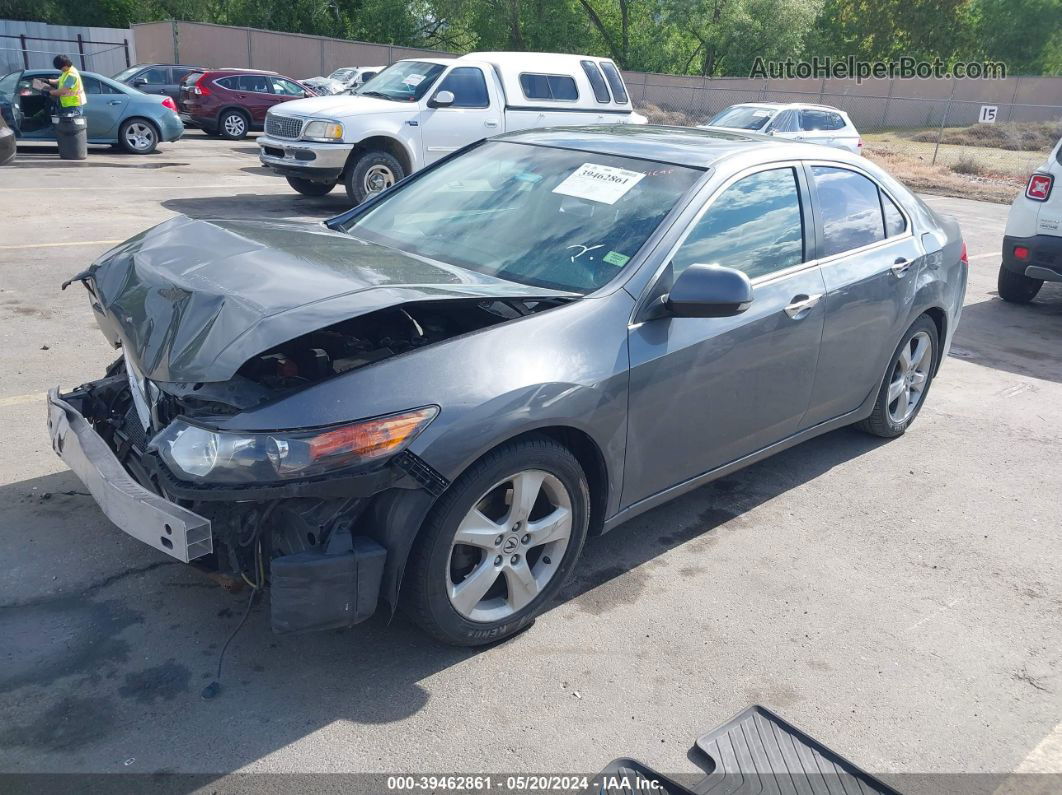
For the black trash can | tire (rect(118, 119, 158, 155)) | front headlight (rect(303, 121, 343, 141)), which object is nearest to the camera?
front headlight (rect(303, 121, 343, 141))

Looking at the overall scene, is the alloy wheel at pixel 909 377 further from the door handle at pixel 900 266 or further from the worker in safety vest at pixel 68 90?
the worker in safety vest at pixel 68 90

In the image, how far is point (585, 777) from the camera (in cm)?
278

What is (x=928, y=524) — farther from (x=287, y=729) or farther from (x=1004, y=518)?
(x=287, y=729)

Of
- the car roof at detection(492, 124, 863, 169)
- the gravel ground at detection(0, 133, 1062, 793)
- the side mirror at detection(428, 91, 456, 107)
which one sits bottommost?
the gravel ground at detection(0, 133, 1062, 793)

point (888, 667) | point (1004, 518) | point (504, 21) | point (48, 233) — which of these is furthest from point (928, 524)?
point (504, 21)

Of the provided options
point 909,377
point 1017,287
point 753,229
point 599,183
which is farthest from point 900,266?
point 1017,287

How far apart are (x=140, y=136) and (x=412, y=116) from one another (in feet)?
24.3

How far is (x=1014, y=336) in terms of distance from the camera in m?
8.27

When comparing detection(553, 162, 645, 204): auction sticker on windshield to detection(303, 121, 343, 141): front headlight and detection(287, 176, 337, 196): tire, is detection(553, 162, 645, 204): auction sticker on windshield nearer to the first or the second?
detection(303, 121, 343, 141): front headlight

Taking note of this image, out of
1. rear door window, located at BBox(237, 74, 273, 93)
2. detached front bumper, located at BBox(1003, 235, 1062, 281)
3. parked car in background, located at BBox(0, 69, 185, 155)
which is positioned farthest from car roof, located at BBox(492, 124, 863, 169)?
rear door window, located at BBox(237, 74, 273, 93)

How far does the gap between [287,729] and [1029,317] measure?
8.56m

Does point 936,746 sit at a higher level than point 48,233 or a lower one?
lower

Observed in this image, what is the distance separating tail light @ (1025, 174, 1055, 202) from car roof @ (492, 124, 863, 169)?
467 centimetres

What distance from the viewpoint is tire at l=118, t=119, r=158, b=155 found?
16.6m
